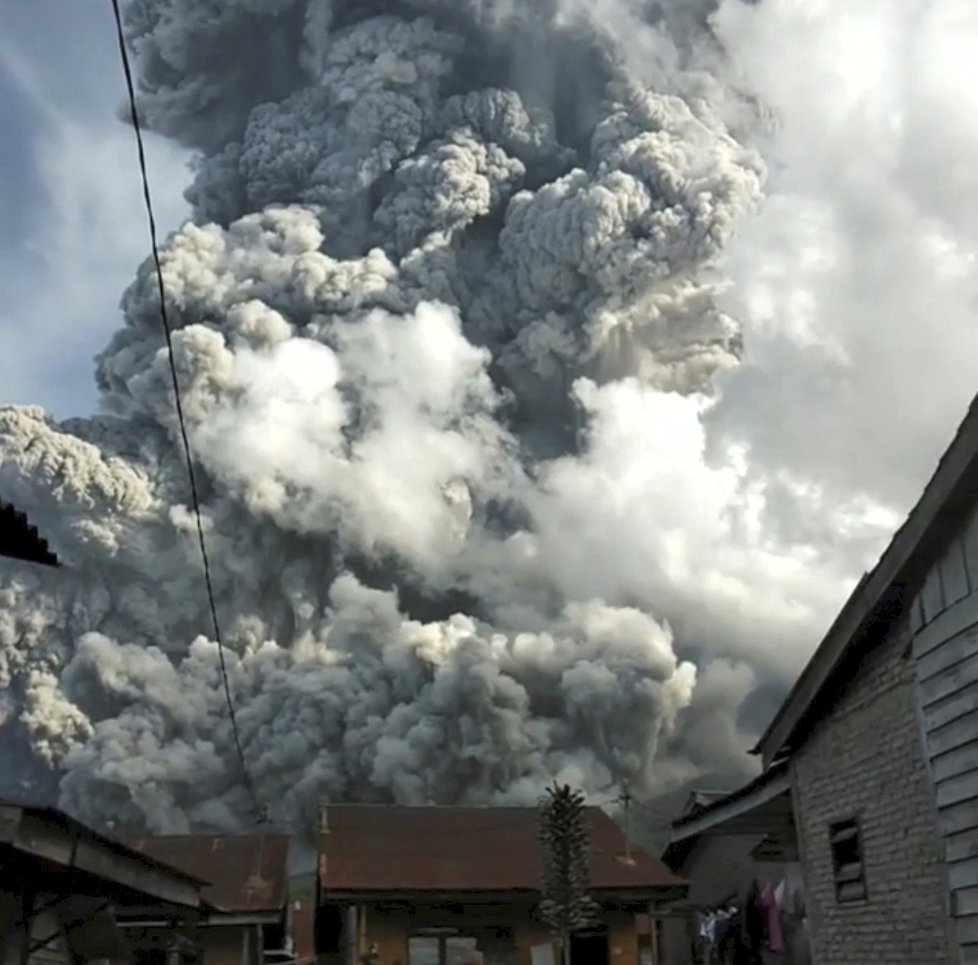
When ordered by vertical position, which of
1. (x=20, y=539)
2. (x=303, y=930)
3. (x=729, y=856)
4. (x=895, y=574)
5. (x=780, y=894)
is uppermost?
(x=20, y=539)

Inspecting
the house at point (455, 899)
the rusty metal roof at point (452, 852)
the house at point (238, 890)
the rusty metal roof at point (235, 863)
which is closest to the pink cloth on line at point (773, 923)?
the house at point (455, 899)

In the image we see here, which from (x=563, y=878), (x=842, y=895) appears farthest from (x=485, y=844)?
(x=842, y=895)

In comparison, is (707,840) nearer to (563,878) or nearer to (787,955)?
(563,878)

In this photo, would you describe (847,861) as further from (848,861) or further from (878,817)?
(878,817)

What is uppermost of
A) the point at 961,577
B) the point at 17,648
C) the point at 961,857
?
the point at 17,648

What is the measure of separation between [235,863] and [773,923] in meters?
11.4

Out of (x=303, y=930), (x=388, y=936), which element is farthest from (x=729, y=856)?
(x=303, y=930)

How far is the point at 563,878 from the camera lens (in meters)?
17.4

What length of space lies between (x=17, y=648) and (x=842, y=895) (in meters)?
51.6

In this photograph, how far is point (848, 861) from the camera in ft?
27.5

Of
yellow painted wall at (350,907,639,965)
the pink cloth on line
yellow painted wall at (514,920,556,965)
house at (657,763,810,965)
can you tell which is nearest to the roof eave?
house at (657,763,810,965)

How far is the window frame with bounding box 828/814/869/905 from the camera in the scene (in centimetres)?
805

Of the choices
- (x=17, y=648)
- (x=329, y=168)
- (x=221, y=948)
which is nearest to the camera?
(x=221, y=948)

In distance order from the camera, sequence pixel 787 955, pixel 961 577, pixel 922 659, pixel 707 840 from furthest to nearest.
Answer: pixel 707 840, pixel 787 955, pixel 922 659, pixel 961 577
